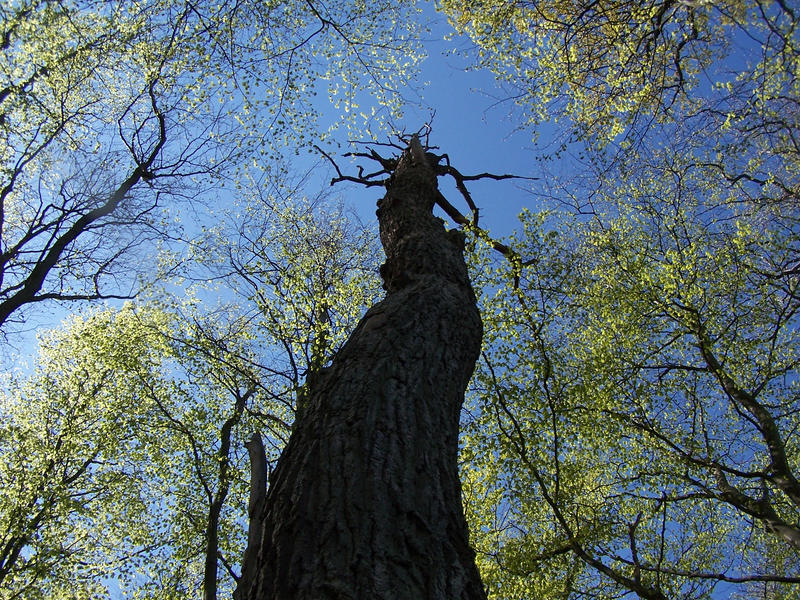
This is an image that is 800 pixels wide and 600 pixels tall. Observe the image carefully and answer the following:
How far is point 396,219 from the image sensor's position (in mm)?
6102

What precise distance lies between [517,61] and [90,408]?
14.6 metres

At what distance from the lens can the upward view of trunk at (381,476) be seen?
1.97 m

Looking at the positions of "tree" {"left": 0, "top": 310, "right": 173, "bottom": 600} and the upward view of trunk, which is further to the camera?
"tree" {"left": 0, "top": 310, "right": 173, "bottom": 600}

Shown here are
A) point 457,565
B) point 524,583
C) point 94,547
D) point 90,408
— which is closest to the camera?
point 457,565

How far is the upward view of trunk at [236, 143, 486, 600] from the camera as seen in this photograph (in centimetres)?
197

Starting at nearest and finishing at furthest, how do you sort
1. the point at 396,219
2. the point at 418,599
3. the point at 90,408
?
the point at 418,599 → the point at 396,219 → the point at 90,408

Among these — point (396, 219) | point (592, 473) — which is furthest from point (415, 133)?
point (592, 473)

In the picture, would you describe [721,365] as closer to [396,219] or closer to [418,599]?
[396,219]

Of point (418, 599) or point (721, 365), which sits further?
point (721, 365)

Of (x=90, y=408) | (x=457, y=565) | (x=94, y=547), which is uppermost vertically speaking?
(x=90, y=408)

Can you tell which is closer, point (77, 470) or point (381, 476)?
point (381, 476)

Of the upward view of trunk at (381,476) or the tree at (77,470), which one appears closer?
the upward view of trunk at (381,476)

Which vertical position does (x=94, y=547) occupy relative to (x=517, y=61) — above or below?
below

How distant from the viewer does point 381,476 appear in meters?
2.37
